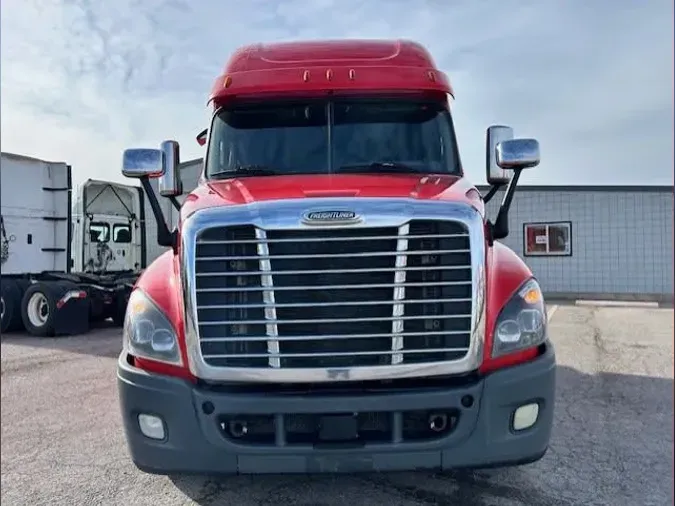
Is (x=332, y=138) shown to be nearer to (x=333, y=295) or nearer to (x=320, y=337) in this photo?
(x=333, y=295)

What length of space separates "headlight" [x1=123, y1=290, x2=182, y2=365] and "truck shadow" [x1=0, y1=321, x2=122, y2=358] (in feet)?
18.8

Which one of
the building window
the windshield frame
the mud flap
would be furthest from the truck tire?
the building window

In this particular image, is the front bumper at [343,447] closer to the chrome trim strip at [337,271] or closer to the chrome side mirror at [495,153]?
the chrome trim strip at [337,271]

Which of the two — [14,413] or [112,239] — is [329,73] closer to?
[14,413]

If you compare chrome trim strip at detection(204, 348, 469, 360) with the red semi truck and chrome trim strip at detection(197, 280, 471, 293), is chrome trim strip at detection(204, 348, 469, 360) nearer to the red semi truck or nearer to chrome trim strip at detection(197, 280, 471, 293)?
the red semi truck

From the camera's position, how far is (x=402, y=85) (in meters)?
4.21

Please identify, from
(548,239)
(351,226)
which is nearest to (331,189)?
(351,226)

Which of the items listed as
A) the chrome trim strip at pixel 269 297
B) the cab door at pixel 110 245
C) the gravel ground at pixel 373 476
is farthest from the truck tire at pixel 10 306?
the chrome trim strip at pixel 269 297

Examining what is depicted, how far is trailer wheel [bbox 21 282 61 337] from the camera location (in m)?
10.3

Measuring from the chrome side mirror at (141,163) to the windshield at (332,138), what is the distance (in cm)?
46

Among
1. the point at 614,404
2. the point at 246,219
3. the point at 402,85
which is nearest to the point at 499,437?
the point at 246,219

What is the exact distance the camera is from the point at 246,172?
4.02 m

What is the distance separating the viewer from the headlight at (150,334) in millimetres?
2922

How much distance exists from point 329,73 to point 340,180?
1152 mm
